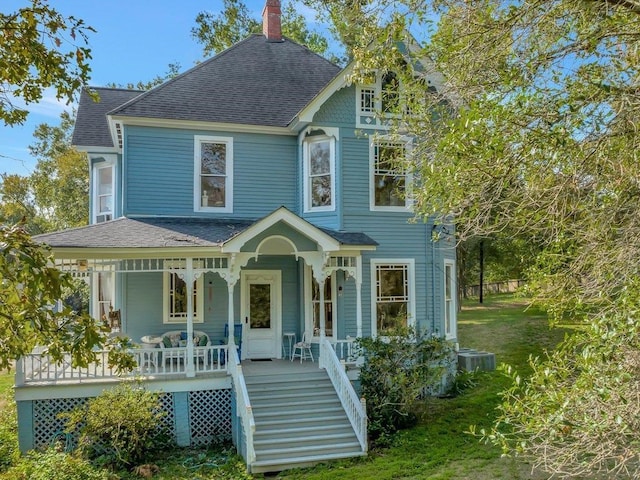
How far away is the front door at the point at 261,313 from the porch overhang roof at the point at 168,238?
1.76 m

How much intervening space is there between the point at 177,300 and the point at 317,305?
370cm

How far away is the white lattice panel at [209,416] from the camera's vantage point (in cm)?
1084

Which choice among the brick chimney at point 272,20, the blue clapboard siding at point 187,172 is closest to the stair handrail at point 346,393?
the blue clapboard siding at point 187,172

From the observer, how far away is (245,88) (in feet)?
50.0

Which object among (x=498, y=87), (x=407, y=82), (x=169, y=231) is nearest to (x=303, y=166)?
(x=169, y=231)

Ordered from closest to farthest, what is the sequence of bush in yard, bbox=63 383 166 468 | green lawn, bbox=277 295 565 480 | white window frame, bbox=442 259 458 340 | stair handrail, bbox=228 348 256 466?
green lawn, bbox=277 295 565 480 → stair handrail, bbox=228 348 256 466 → bush in yard, bbox=63 383 166 468 → white window frame, bbox=442 259 458 340

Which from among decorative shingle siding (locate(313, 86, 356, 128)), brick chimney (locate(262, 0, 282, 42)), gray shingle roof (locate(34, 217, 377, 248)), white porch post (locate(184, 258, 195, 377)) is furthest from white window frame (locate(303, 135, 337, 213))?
brick chimney (locate(262, 0, 282, 42))

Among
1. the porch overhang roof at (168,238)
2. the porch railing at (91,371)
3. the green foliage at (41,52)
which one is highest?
the green foliage at (41,52)

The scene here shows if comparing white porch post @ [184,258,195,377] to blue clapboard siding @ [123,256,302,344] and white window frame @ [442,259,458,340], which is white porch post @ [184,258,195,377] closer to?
blue clapboard siding @ [123,256,302,344]

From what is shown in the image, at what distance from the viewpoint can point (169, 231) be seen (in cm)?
1208

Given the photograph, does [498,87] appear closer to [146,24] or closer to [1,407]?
[146,24]

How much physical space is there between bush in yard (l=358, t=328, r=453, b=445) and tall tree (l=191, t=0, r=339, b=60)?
19407mm

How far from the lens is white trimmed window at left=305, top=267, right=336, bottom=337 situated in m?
13.3

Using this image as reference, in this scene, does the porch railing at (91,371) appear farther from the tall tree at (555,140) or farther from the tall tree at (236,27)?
the tall tree at (236,27)
